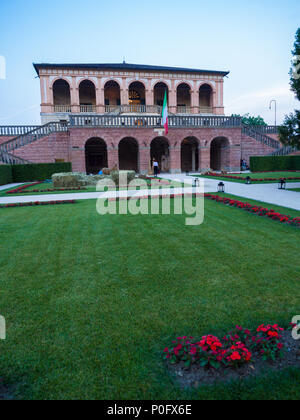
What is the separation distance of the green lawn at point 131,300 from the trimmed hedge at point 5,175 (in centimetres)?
1638

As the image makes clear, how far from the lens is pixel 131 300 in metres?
4.10

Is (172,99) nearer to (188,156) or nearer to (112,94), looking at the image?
(112,94)

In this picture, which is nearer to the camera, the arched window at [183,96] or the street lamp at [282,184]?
the street lamp at [282,184]

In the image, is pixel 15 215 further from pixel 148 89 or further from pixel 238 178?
pixel 148 89

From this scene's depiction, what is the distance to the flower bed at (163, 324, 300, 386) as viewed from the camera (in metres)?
2.77

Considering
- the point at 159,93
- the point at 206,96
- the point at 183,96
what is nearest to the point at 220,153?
the point at 206,96

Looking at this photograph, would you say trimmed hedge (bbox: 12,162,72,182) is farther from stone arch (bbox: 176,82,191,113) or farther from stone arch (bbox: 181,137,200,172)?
stone arch (bbox: 176,82,191,113)

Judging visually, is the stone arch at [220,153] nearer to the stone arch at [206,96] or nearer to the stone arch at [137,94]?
the stone arch at [206,96]

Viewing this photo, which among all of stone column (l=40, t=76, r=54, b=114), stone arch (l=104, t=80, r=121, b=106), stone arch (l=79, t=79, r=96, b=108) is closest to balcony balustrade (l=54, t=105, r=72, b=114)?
stone column (l=40, t=76, r=54, b=114)

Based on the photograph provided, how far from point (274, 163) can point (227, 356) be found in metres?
28.8

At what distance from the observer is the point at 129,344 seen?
3.16 metres

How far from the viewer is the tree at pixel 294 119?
15.4 meters

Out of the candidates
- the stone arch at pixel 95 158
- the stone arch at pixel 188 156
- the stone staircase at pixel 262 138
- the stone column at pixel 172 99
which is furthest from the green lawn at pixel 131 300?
the stone column at pixel 172 99
